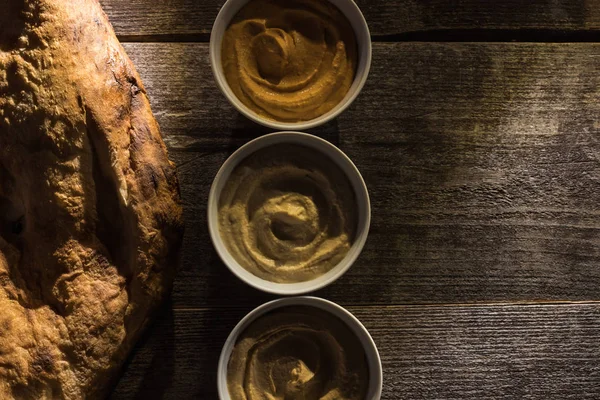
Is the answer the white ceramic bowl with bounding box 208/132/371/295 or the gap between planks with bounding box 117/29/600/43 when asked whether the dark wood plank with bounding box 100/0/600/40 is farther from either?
the white ceramic bowl with bounding box 208/132/371/295

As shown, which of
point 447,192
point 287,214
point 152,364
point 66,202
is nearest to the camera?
point 66,202

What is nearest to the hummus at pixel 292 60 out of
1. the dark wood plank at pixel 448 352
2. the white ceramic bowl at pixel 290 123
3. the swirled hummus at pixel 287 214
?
the white ceramic bowl at pixel 290 123

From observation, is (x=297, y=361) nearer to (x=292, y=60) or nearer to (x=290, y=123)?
(x=290, y=123)

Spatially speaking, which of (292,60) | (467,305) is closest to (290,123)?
(292,60)

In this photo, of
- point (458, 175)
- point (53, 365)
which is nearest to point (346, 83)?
point (458, 175)

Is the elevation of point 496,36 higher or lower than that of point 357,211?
higher

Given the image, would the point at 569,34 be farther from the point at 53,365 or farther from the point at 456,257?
the point at 53,365

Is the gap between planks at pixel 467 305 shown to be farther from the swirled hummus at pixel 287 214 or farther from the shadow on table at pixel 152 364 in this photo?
the swirled hummus at pixel 287 214
